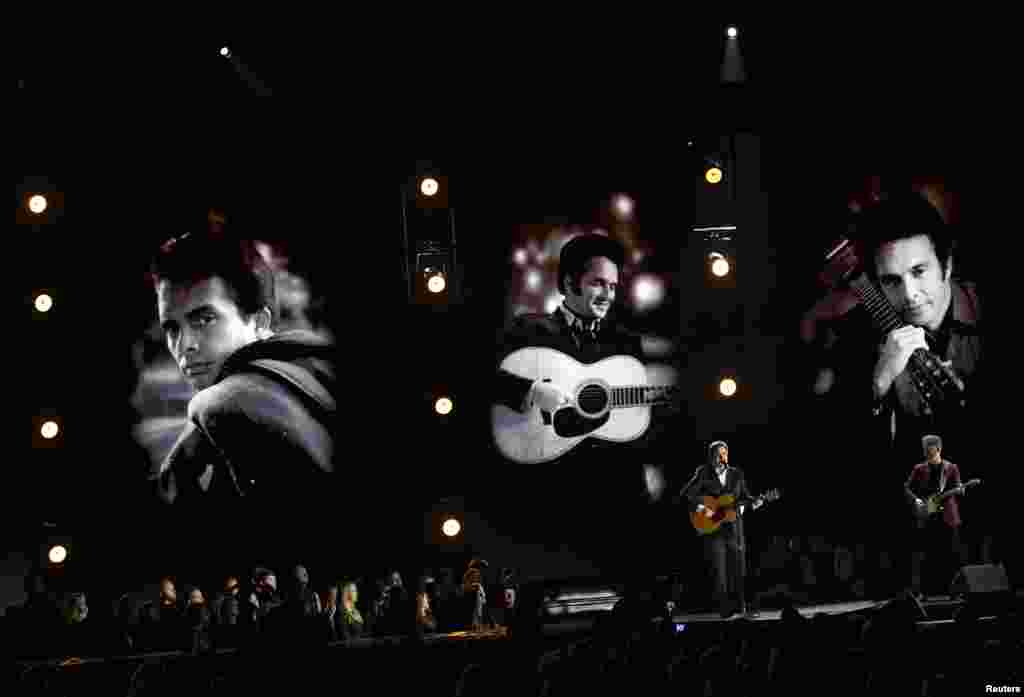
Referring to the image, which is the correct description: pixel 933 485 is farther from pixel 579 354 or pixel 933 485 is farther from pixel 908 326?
pixel 579 354

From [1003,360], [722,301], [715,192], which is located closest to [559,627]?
[722,301]

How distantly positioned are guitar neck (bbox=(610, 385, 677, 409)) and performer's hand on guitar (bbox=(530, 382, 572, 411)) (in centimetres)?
Result: 51

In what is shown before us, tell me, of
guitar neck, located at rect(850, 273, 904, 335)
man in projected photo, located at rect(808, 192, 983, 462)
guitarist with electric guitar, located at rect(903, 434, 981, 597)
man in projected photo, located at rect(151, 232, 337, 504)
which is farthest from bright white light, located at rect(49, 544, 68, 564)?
guitar neck, located at rect(850, 273, 904, 335)

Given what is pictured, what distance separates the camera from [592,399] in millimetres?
13602

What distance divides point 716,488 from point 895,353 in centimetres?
266

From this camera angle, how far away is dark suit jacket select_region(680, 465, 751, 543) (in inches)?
511

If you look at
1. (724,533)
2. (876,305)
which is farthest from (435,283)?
(876,305)

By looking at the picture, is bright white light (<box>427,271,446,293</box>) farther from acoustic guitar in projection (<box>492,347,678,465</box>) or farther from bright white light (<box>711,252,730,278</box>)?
bright white light (<box>711,252,730,278</box>)

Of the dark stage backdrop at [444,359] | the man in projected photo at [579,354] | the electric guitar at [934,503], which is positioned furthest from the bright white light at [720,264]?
the electric guitar at [934,503]

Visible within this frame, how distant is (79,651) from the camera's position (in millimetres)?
11648

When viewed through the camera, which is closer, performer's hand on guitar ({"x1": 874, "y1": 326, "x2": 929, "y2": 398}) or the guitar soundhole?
the guitar soundhole

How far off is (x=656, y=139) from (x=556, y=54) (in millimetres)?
1433

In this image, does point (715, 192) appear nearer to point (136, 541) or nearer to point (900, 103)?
point (900, 103)

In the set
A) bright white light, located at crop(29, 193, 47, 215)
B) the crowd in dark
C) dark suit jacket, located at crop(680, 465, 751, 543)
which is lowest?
the crowd in dark
